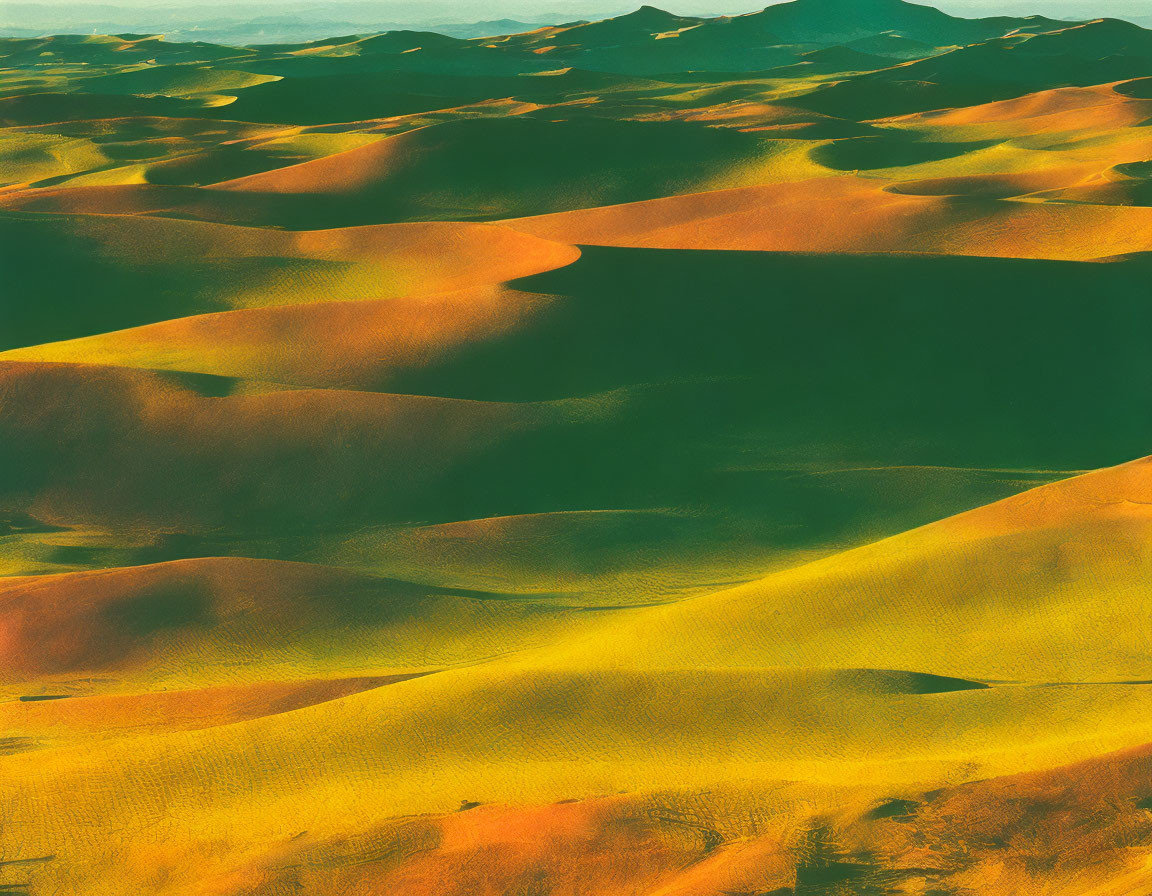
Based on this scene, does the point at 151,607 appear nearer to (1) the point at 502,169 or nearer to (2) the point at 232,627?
(2) the point at 232,627

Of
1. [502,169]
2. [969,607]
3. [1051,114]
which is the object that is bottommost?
[969,607]

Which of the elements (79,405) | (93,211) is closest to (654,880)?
(79,405)

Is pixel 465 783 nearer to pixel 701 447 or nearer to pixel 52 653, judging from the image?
pixel 52 653

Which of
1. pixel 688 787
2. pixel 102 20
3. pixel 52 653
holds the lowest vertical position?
pixel 52 653

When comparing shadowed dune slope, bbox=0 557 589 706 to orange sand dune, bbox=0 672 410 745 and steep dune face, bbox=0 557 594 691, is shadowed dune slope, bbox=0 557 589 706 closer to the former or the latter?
steep dune face, bbox=0 557 594 691

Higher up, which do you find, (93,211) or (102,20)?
(102,20)

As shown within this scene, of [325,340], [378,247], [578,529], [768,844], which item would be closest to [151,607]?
[578,529]

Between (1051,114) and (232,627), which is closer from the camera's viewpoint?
(232,627)
